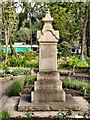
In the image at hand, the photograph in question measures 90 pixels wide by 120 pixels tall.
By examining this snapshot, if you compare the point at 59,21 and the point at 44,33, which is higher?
the point at 59,21

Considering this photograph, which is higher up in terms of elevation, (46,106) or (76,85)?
(46,106)

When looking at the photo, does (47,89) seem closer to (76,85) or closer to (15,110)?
(15,110)

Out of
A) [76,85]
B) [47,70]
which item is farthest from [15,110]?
[76,85]

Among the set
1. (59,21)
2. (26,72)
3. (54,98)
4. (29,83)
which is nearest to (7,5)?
(26,72)

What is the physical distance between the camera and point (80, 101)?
5363 mm

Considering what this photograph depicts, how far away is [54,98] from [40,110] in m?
0.57

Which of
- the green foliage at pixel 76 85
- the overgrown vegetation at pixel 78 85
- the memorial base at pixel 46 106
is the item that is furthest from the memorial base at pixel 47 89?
the green foliage at pixel 76 85

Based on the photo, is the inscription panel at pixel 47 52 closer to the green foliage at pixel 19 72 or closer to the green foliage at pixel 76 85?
the green foliage at pixel 76 85

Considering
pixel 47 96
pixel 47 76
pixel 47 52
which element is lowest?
pixel 47 96

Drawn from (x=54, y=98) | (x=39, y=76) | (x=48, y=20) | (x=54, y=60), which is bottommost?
(x=54, y=98)

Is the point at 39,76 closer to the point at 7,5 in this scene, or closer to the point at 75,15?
the point at 7,5

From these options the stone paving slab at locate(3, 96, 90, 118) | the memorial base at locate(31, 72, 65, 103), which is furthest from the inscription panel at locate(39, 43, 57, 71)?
the stone paving slab at locate(3, 96, 90, 118)

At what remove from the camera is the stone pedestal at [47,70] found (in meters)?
4.77

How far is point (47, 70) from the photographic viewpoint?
490cm
